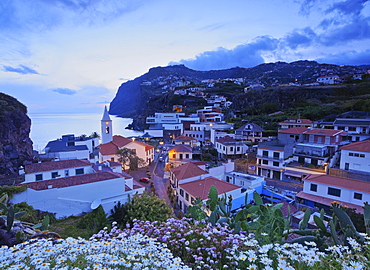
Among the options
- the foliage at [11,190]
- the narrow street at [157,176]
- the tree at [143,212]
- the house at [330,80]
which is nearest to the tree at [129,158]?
the narrow street at [157,176]

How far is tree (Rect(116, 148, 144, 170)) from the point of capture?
23781 millimetres

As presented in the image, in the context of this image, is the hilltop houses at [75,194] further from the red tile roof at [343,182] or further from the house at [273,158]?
the house at [273,158]

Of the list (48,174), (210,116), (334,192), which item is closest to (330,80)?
(210,116)

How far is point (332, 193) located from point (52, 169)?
21981 millimetres

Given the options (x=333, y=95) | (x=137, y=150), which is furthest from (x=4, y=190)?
(x=333, y=95)

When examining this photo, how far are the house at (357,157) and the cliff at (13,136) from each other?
37856 mm

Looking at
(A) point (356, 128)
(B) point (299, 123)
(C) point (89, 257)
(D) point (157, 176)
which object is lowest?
(D) point (157, 176)

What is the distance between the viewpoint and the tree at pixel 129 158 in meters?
23.8

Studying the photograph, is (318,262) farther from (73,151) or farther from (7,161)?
(7,161)

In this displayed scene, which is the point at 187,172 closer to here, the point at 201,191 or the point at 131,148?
the point at 201,191

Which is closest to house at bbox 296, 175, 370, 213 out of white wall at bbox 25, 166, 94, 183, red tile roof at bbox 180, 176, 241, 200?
red tile roof at bbox 180, 176, 241, 200

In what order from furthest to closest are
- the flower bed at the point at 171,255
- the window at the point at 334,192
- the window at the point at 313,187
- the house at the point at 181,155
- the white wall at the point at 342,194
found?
the house at the point at 181,155
the window at the point at 313,187
the window at the point at 334,192
the white wall at the point at 342,194
the flower bed at the point at 171,255

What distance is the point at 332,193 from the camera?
1555 cm

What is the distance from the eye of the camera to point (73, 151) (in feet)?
79.8
